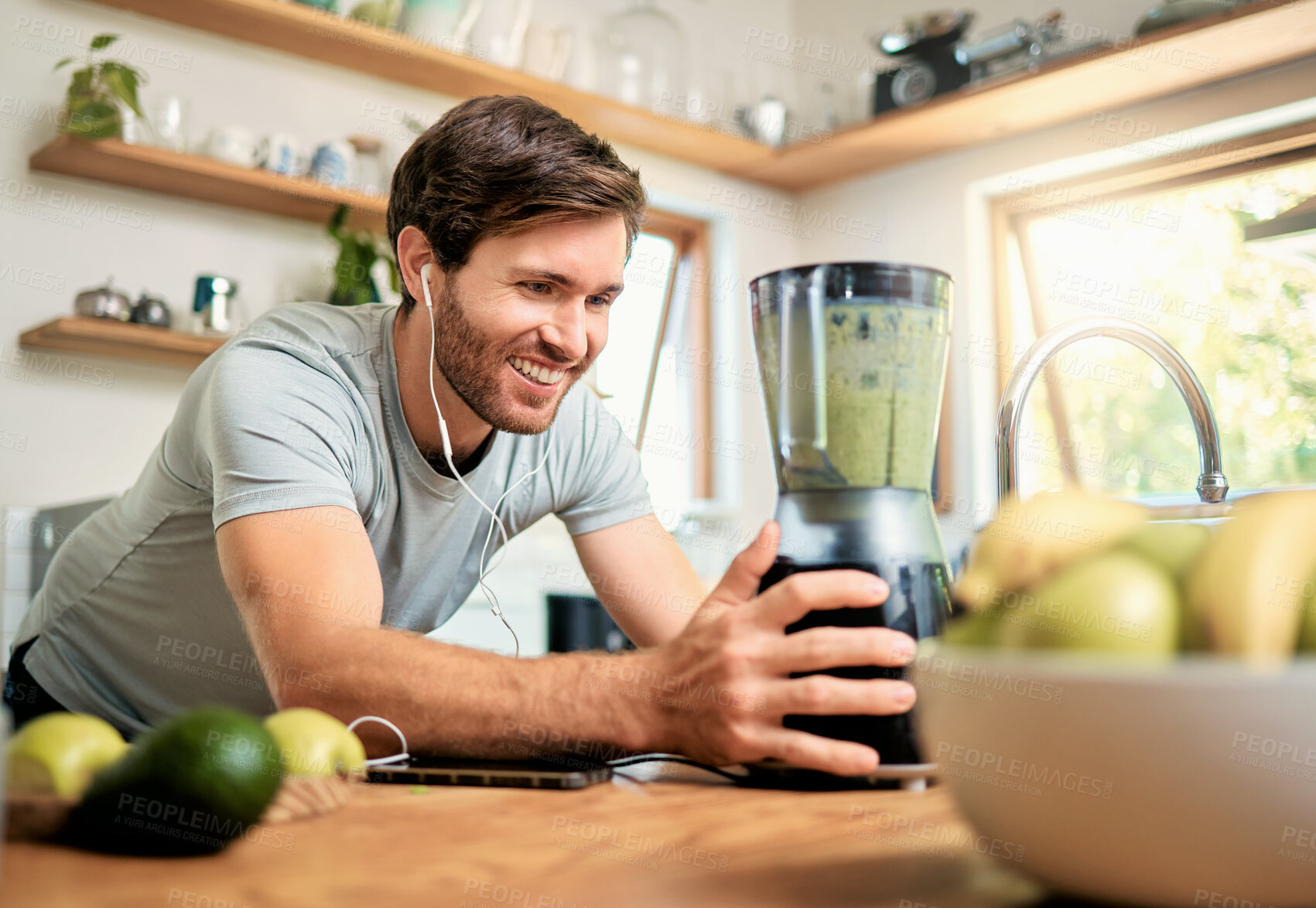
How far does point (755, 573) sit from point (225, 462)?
2.00ft

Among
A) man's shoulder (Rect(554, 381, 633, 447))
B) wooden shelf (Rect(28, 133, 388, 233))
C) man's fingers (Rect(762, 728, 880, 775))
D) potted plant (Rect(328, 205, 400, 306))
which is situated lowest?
man's fingers (Rect(762, 728, 880, 775))

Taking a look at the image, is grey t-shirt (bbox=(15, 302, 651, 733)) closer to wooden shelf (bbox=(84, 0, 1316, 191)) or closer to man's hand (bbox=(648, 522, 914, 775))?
man's hand (bbox=(648, 522, 914, 775))

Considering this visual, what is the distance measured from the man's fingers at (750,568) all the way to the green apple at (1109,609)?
0.35 metres

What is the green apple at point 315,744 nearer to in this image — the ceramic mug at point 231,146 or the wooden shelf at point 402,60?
the ceramic mug at point 231,146

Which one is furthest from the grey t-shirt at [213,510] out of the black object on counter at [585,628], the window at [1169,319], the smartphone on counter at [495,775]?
the window at [1169,319]

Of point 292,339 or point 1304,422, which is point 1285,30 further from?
point 292,339

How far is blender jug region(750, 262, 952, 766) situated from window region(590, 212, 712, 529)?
318 centimetres

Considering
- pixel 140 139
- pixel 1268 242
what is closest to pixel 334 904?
pixel 140 139

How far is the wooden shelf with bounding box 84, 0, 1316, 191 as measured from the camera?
2801 mm

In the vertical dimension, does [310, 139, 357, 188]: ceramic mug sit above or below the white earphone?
above

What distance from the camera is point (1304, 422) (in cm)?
312

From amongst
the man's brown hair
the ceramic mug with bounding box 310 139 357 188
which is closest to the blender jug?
the man's brown hair

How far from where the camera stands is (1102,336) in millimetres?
907

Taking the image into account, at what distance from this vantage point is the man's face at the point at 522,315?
55.0 inches
